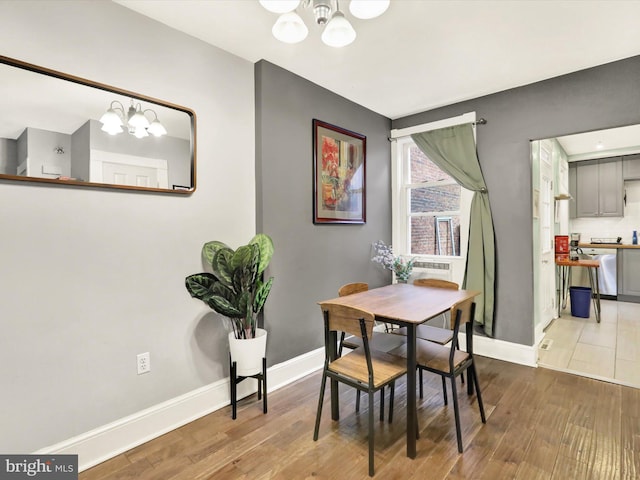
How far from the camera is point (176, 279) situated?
2131mm

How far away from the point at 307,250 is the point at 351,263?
2.21ft

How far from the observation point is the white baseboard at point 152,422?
174 cm

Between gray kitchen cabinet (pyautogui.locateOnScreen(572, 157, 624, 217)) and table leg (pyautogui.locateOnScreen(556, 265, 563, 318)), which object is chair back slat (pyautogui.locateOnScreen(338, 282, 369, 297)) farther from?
gray kitchen cabinet (pyautogui.locateOnScreen(572, 157, 624, 217))

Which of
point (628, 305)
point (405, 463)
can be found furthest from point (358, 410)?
point (628, 305)

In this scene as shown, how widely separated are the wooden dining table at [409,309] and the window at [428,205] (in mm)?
1201

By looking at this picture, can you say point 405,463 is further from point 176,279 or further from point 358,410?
point 176,279

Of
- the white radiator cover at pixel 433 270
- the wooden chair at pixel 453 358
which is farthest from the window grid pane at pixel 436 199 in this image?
the wooden chair at pixel 453 358

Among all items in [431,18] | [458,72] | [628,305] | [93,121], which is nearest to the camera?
[93,121]

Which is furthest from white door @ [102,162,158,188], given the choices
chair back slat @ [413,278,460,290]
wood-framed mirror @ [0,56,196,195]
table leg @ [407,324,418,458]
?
chair back slat @ [413,278,460,290]

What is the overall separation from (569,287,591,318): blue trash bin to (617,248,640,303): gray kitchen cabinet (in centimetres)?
137

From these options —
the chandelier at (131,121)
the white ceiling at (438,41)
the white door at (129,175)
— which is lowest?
the white door at (129,175)

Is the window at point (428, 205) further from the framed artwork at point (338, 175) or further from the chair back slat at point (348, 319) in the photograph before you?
the chair back slat at point (348, 319)

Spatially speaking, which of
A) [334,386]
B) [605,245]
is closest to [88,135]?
[334,386]

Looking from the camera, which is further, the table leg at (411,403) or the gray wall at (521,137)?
the gray wall at (521,137)
